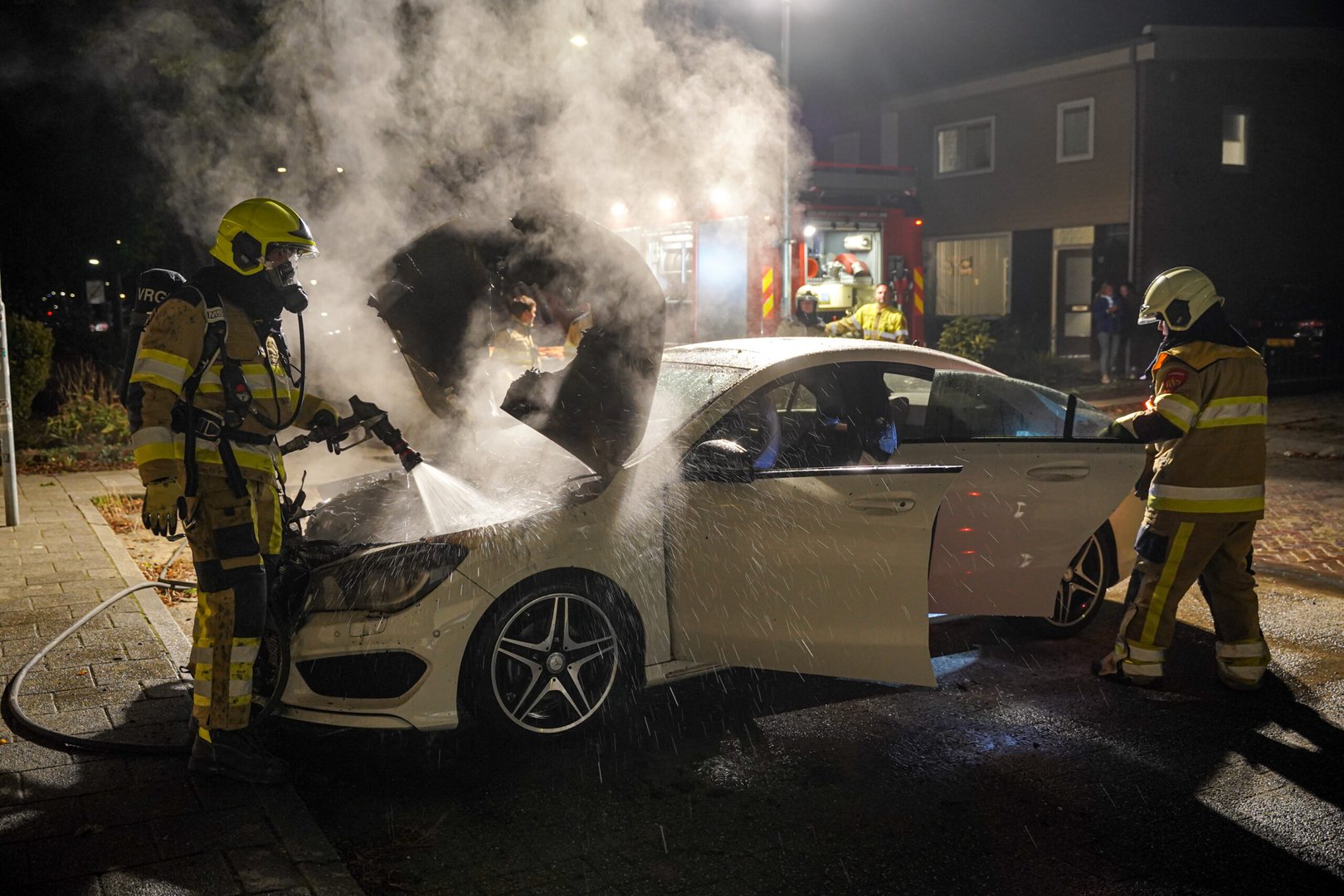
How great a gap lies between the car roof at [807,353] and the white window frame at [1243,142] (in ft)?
73.0

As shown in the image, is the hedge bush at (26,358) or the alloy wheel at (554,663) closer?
the alloy wheel at (554,663)

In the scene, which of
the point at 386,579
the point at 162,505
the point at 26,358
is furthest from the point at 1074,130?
the point at 162,505

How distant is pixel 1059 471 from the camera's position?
201 inches

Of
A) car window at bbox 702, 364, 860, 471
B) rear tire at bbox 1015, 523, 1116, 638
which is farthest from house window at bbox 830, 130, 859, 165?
rear tire at bbox 1015, 523, 1116, 638

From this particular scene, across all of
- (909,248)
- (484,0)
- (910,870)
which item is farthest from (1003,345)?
(910,870)

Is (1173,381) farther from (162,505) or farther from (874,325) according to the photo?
(874,325)

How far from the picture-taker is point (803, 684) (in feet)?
16.9

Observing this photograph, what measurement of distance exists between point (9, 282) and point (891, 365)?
1794cm

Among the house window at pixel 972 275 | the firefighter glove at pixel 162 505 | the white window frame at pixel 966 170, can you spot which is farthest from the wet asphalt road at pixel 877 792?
the white window frame at pixel 966 170

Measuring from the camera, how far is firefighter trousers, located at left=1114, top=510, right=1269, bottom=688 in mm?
4953

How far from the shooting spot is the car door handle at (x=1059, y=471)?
16.7 ft

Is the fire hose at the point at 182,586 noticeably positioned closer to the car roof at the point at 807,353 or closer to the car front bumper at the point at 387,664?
the car front bumper at the point at 387,664

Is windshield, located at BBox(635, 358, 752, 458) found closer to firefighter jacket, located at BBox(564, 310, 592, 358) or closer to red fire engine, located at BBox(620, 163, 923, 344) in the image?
firefighter jacket, located at BBox(564, 310, 592, 358)

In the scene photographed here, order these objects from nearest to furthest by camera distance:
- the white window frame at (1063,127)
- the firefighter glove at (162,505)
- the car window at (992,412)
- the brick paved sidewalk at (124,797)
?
the brick paved sidewalk at (124,797) < the firefighter glove at (162,505) < the car window at (992,412) < the white window frame at (1063,127)
